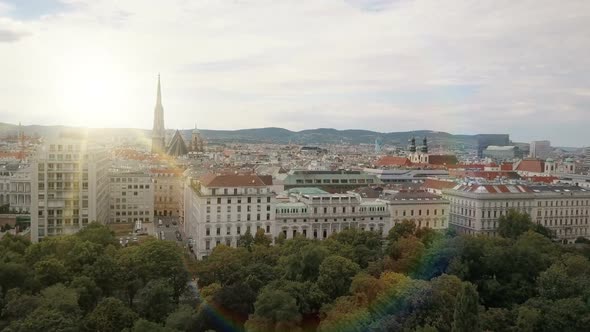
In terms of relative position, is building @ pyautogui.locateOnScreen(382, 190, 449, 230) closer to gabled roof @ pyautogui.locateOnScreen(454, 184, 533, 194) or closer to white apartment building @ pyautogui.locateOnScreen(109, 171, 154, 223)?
gabled roof @ pyautogui.locateOnScreen(454, 184, 533, 194)

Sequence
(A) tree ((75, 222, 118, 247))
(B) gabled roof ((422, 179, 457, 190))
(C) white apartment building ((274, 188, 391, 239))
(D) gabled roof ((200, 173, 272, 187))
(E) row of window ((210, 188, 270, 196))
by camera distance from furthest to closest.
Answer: (B) gabled roof ((422, 179, 457, 190)) → (C) white apartment building ((274, 188, 391, 239)) → (D) gabled roof ((200, 173, 272, 187)) → (E) row of window ((210, 188, 270, 196)) → (A) tree ((75, 222, 118, 247))

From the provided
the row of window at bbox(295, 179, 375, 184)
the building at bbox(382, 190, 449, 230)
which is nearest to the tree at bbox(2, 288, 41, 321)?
the building at bbox(382, 190, 449, 230)

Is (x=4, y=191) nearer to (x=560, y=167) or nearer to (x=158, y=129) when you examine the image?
(x=158, y=129)

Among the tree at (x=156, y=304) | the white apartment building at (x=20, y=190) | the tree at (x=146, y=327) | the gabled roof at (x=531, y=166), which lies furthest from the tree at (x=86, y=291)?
the gabled roof at (x=531, y=166)

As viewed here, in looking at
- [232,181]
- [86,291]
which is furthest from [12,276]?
[232,181]

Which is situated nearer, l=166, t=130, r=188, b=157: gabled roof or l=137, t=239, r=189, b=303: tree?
l=137, t=239, r=189, b=303: tree

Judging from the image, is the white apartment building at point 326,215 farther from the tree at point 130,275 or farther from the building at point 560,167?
the building at point 560,167
